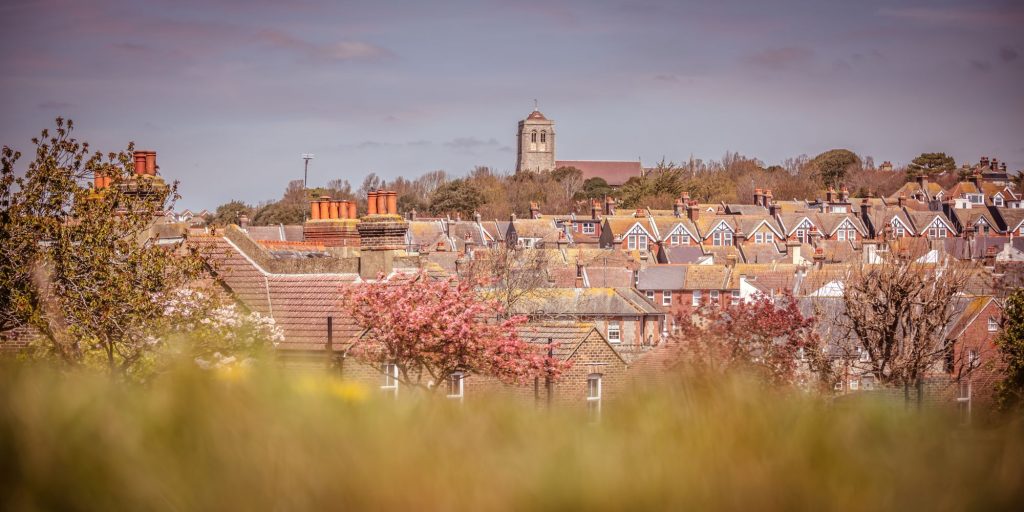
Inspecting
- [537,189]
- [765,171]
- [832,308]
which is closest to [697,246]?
[832,308]

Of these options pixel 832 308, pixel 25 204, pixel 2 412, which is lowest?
pixel 832 308

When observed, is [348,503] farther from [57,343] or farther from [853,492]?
[57,343]

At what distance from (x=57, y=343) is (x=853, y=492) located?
9281 mm

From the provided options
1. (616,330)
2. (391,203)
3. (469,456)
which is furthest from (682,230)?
(469,456)

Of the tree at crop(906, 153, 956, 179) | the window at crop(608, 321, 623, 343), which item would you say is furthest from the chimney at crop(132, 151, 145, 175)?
the tree at crop(906, 153, 956, 179)

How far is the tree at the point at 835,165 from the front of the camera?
482ft

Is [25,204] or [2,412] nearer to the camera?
[2,412]

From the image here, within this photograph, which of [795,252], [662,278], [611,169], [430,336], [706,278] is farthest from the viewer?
[611,169]

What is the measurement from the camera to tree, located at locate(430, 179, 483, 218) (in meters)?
119

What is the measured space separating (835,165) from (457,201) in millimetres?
56616

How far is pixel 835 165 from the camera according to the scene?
14750cm

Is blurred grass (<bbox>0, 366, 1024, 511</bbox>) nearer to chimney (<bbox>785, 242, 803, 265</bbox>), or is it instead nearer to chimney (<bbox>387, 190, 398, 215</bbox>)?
chimney (<bbox>387, 190, 398, 215</bbox>)

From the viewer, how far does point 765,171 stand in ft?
510

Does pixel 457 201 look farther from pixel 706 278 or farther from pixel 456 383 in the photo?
pixel 456 383
